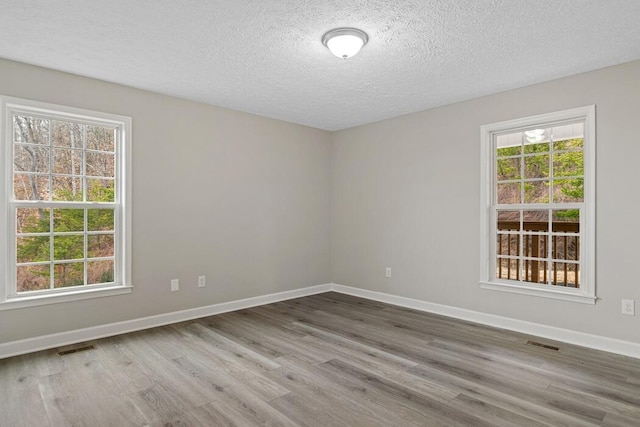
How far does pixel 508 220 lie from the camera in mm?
4234

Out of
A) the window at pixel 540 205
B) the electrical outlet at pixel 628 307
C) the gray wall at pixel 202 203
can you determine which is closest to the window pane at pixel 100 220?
the gray wall at pixel 202 203

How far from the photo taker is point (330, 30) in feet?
8.76

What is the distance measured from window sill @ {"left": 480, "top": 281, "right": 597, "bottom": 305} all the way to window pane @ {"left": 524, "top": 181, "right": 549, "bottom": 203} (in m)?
0.92

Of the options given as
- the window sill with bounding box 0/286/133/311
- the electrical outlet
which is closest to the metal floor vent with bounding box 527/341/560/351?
the electrical outlet

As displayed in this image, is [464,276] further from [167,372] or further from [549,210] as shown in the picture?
[167,372]

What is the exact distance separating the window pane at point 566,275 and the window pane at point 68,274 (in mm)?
4815

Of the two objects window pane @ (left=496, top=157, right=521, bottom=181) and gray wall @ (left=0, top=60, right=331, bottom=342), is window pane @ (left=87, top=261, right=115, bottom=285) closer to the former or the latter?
gray wall @ (left=0, top=60, right=331, bottom=342)

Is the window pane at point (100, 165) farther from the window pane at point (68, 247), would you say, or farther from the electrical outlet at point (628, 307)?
the electrical outlet at point (628, 307)

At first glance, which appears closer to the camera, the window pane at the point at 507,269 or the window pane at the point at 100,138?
the window pane at the point at 100,138

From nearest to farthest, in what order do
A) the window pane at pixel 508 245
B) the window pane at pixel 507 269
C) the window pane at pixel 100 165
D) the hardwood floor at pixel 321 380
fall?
1. the hardwood floor at pixel 321 380
2. the window pane at pixel 100 165
3. the window pane at pixel 507 269
4. the window pane at pixel 508 245

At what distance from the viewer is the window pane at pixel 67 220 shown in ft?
11.4

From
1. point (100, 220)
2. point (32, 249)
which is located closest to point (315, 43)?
point (100, 220)

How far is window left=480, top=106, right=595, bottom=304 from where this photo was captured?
11.4 feet

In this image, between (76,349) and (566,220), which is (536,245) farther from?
(76,349)
